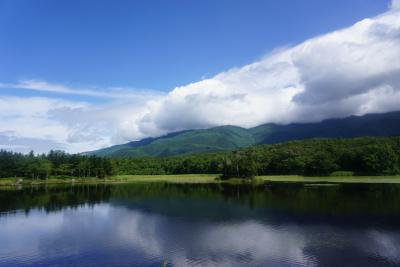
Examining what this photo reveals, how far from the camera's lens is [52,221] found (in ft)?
190

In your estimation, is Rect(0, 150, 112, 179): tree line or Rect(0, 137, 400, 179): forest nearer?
Rect(0, 137, 400, 179): forest

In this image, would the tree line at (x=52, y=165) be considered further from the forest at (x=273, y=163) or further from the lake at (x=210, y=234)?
the lake at (x=210, y=234)

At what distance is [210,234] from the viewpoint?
44.2 m

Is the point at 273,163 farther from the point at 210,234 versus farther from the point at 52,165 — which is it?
the point at 210,234

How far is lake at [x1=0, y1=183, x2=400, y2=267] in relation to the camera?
111ft

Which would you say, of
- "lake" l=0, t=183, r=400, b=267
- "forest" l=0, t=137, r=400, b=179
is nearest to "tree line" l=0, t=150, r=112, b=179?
"forest" l=0, t=137, r=400, b=179

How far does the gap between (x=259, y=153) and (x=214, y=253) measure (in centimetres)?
15974

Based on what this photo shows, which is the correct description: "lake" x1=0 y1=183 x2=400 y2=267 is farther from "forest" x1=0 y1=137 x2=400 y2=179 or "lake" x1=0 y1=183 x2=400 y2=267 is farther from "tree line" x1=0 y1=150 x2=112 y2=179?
"tree line" x1=0 y1=150 x2=112 y2=179

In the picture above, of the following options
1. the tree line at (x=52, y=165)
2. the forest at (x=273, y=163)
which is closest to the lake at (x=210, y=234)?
the forest at (x=273, y=163)

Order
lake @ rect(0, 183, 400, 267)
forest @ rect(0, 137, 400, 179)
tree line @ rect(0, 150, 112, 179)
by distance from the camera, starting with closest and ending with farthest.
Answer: lake @ rect(0, 183, 400, 267)
forest @ rect(0, 137, 400, 179)
tree line @ rect(0, 150, 112, 179)

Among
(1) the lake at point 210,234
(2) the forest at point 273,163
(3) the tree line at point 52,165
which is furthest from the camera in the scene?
(3) the tree line at point 52,165

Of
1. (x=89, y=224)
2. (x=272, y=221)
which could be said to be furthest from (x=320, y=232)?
(x=89, y=224)

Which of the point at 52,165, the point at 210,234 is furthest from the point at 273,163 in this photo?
the point at 210,234

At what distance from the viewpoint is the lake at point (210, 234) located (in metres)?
33.8
